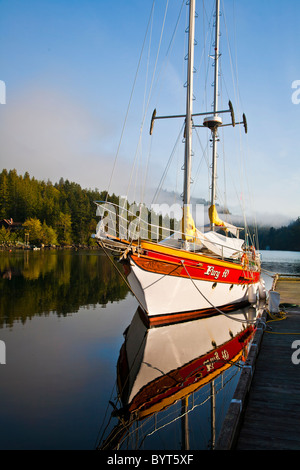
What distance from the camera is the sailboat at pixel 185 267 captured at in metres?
Result: 12.5

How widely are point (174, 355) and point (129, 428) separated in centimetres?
433

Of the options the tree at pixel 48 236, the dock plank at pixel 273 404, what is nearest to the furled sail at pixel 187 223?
the dock plank at pixel 273 404

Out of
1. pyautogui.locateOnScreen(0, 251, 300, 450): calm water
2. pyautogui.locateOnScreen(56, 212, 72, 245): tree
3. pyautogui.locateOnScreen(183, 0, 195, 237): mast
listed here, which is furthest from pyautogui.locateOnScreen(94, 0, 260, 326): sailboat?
pyautogui.locateOnScreen(56, 212, 72, 245): tree

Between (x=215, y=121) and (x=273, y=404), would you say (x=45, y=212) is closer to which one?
(x=215, y=121)

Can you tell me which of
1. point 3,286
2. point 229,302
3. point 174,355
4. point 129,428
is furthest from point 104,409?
point 3,286

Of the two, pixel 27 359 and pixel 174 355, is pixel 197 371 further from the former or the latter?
pixel 27 359

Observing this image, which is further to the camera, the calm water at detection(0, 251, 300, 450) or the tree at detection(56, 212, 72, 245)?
the tree at detection(56, 212, 72, 245)

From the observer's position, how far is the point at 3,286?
23.3 meters

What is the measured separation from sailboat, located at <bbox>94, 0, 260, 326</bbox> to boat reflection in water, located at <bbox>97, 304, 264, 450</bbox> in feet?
3.35

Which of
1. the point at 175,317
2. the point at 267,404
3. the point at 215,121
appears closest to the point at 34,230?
the point at 215,121

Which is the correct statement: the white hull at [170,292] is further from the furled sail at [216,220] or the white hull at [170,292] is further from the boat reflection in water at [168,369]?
the furled sail at [216,220]

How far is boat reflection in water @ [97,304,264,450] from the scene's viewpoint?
6.28 metres

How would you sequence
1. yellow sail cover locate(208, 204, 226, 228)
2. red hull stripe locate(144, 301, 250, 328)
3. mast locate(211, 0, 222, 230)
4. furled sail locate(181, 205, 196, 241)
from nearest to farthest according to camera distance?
red hull stripe locate(144, 301, 250, 328) → furled sail locate(181, 205, 196, 241) → yellow sail cover locate(208, 204, 226, 228) → mast locate(211, 0, 222, 230)

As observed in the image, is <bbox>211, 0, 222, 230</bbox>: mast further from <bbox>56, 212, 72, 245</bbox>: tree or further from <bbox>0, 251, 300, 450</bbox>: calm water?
<bbox>56, 212, 72, 245</bbox>: tree
